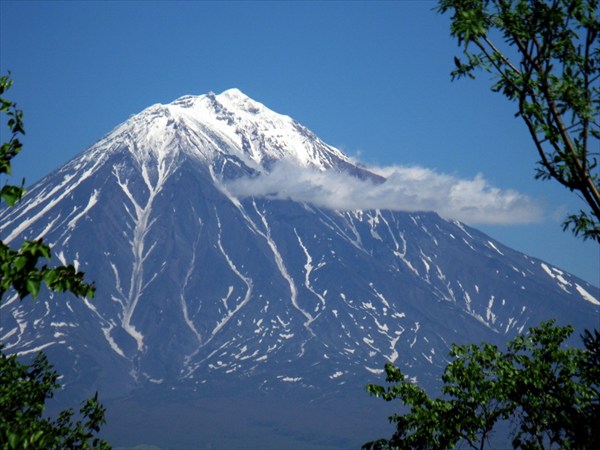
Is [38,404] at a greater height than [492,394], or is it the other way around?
[38,404]

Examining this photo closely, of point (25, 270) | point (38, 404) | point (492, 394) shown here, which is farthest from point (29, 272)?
point (492, 394)

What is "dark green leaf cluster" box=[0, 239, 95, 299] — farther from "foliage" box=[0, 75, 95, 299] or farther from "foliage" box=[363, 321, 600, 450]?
"foliage" box=[363, 321, 600, 450]

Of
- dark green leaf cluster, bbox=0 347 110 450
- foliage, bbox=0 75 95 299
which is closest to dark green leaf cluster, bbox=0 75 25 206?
foliage, bbox=0 75 95 299

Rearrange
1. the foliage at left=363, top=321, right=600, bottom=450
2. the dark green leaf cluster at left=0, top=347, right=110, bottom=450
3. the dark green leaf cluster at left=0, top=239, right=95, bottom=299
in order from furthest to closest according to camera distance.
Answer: the foliage at left=363, top=321, right=600, bottom=450
the dark green leaf cluster at left=0, top=347, right=110, bottom=450
the dark green leaf cluster at left=0, top=239, right=95, bottom=299

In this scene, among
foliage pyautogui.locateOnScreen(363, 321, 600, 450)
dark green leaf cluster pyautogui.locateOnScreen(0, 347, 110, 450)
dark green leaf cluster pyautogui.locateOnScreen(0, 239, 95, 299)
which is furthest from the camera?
foliage pyautogui.locateOnScreen(363, 321, 600, 450)

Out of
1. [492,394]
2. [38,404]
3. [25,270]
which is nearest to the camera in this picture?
[25,270]

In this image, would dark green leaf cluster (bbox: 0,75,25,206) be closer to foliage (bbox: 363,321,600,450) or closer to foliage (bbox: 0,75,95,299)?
foliage (bbox: 0,75,95,299)

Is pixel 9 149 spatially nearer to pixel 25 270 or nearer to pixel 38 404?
pixel 25 270

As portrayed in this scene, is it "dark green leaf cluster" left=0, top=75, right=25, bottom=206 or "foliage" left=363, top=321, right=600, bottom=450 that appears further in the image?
"foliage" left=363, top=321, right=600, bottom=450

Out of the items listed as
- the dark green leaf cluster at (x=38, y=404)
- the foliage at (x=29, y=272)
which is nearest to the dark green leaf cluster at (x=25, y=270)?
the foliage at (x=29, y=272)

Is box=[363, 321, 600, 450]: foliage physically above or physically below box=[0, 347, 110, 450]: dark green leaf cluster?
below

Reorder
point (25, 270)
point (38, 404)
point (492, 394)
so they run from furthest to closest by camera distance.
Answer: point (492, 394)
point (38, 404)
point (25, 270)

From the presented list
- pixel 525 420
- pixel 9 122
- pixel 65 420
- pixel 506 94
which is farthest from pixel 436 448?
pixel 9 122

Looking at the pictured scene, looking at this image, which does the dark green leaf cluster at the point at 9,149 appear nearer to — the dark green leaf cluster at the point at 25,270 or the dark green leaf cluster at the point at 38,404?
the dark green leaf cluster at the point at 25,270
